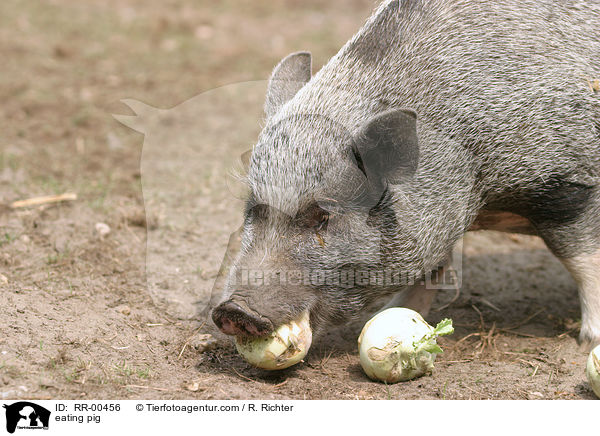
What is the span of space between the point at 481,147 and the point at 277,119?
48.9 inches

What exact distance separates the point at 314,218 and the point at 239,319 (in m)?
0.72

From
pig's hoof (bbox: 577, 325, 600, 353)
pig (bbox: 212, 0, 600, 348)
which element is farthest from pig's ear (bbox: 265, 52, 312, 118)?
pig's hoof (bbox: 577, 325, 600, 353)

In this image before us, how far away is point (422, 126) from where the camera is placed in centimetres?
414

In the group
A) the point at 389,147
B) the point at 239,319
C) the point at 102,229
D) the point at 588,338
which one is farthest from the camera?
the point at 102,229

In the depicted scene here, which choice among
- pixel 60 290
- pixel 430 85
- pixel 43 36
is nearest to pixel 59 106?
pixel 43 36

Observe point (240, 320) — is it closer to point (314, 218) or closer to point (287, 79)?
point (314, 218)

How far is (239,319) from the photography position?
3680mm

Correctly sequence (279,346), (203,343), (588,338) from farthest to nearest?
(588,338)
(203,343)
(279,346)

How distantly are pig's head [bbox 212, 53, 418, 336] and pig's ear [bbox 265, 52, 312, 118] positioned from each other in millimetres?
573

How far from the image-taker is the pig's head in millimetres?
3895

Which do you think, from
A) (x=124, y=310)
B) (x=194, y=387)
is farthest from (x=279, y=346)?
(x=124, y=310)
